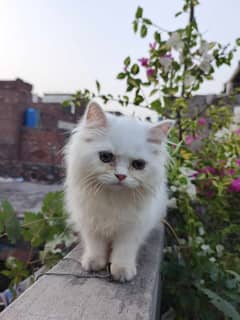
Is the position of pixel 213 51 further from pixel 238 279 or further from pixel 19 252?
pixel 19 252

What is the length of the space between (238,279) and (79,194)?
0.61 m

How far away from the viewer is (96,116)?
2.94 ft

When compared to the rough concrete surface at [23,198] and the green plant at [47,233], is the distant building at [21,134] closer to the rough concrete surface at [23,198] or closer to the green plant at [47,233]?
the rough concrete surface at [23,198]

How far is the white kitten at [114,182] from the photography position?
829 mm

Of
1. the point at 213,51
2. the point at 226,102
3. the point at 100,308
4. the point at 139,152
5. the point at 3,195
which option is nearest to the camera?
the point at 100,308

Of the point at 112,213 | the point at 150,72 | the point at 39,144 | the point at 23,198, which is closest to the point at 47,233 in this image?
the point at 112,213

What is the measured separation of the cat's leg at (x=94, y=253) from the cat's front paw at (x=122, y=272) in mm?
59

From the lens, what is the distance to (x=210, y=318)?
3.26 feet

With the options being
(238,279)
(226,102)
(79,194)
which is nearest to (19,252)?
(79,194)

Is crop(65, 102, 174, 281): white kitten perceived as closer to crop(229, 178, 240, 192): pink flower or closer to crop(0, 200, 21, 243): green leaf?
crop(0, 200, 21, 243): green leaf

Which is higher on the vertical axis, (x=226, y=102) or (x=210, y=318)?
(x=226, y=102)

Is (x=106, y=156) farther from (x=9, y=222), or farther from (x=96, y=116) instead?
(x=9, y=222)

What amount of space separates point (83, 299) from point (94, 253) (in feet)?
0.80

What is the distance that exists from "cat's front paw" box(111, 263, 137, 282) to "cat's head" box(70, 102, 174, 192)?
0.76 ft
